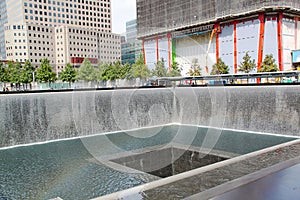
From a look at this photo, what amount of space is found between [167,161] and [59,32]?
2202 inches

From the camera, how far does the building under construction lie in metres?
30.5

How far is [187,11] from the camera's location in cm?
3872

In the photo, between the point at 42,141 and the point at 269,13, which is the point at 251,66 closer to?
the point at 269,13

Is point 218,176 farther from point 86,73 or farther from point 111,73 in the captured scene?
point 86,73

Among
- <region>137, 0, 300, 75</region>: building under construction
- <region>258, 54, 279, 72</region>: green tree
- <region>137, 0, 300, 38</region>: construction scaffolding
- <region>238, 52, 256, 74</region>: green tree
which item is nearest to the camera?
<region>258, 54, 279, 72</region>: green tree

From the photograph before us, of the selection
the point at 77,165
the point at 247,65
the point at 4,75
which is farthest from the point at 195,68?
the point at 77,165

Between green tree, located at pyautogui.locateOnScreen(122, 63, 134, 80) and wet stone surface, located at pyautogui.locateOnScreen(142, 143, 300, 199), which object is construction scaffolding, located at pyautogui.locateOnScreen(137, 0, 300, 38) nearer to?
green tree, located at pyautogui.locateOnScreen(122, 63, 134, 80)

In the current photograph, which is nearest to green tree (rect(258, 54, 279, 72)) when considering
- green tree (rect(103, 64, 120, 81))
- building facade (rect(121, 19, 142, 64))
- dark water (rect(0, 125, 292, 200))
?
dark water (rect(0, 125, 292, 200))

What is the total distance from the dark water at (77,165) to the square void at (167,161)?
2.22 ft

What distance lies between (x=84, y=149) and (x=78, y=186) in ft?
15.7

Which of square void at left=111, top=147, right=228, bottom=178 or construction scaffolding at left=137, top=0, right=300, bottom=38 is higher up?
construction scaffolding at left=137, top=0, right=300, bottom=38

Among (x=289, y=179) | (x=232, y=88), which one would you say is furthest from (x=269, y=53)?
(x=289, y=179)

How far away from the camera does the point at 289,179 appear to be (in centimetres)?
392

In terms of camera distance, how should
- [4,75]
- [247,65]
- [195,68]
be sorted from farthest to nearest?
[195,68] < [4,75] < [247,65]
